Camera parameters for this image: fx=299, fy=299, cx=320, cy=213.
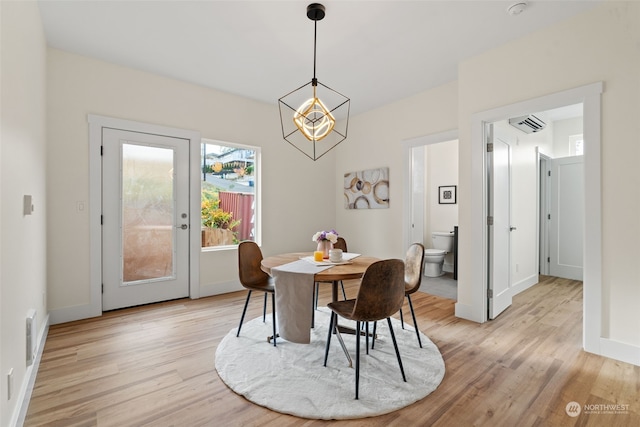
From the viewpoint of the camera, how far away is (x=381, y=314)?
6.17 ft

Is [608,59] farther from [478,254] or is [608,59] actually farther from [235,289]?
[235,289]

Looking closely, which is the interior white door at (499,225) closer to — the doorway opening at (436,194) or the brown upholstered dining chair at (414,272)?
the brown upholstered dining chair at (414,272)

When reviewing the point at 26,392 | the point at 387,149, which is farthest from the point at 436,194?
the point at 26,392

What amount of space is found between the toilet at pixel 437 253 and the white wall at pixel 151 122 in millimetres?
1982

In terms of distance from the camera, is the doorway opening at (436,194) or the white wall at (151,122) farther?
the doorway opening at (436,194)

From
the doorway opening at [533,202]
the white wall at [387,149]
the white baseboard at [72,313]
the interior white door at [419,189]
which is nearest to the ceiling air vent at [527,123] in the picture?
the doorway opening at [533,202]

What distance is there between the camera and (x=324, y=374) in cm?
203

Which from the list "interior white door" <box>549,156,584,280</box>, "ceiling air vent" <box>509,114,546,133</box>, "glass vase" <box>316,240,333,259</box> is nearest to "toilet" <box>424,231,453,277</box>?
"interior white door" <box>549,156,584,280</box>

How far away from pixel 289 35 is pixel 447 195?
4.24 meters

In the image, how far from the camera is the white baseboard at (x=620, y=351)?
2168 mm

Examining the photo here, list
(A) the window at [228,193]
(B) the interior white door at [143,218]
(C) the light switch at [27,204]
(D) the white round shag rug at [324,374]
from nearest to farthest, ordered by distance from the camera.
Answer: (D) the white round shag rug at [324,374], (C) the light switch at [27,204], (B) the interior white door at [143,218], (A) the window at [228,193]

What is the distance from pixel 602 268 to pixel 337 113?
3.97m

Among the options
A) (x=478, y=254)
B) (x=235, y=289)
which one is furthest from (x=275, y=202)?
(x=478, y=254)

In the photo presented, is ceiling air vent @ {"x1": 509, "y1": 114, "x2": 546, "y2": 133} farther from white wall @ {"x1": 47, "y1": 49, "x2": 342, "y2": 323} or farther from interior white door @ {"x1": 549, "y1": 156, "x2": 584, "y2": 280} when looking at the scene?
white wall @ {"x1": 47, "y1": 49, "x2": 342, "y2": 323}
